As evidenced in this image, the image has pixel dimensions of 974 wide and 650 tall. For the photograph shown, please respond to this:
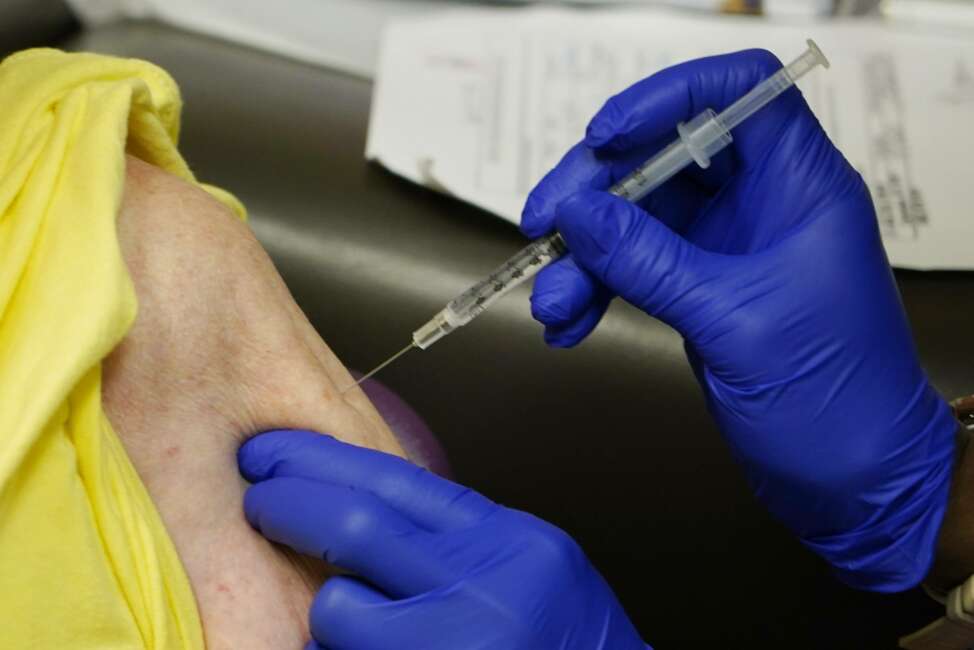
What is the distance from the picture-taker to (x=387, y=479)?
2.43ft

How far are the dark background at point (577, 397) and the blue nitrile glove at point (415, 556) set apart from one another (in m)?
0.37

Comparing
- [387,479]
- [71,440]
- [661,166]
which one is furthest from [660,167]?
[71,440]

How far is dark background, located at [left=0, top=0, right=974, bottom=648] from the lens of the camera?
43.8 inches

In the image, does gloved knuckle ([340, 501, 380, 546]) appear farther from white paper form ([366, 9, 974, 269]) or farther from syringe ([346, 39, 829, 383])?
white paper form ([366, 9, 974, 269])

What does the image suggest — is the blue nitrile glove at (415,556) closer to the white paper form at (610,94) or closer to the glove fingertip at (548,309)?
the glove fingertip at (548,309)

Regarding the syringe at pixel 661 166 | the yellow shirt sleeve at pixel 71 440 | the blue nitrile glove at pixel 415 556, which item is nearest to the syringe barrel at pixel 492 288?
the syringe at pixel 661 166

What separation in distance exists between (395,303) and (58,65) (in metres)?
0.49

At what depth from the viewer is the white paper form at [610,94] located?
4.19ft

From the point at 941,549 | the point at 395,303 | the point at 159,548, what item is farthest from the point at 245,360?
the point at 941,549

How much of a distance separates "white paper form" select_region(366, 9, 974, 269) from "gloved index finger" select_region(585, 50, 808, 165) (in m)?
0.37

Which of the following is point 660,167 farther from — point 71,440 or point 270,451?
point 71,440

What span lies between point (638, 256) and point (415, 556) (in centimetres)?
30

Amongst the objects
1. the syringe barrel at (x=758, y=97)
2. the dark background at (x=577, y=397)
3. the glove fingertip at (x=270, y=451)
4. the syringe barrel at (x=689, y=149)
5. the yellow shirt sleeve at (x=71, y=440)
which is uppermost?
the syringe barrel at (x=758, y=97)

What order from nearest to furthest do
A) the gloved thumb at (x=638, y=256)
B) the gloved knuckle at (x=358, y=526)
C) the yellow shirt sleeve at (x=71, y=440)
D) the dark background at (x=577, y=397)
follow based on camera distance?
the yellow shirt sleeve at (x=71, y=440) < the gloved knuckle at (x=358, y=526) < the gloved thumb at (x=638, y=256) < the dark background at (x=577, y=397)
